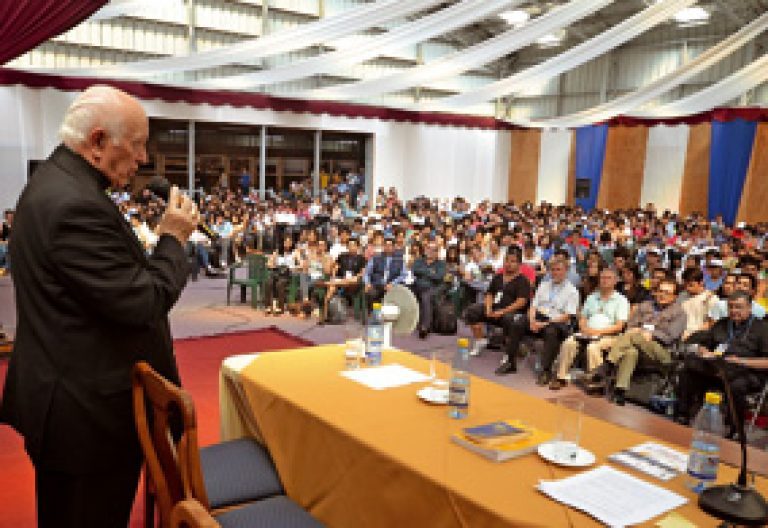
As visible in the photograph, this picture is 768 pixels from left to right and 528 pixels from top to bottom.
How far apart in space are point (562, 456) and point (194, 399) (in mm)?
3170

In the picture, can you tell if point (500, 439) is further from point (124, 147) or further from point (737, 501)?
point (124, 147)

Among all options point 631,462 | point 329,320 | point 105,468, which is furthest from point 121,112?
point 329,320

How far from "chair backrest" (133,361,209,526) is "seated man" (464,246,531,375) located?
4.14 m

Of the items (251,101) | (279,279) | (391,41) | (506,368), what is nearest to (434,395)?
(506,368)

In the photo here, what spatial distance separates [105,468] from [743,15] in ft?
53.6

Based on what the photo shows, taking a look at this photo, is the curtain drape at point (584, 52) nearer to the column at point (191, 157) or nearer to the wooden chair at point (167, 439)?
the column at point (191, 157)

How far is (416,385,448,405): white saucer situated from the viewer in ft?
→ 7.60

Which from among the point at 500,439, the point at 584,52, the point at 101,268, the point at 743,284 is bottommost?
the point at 500,439

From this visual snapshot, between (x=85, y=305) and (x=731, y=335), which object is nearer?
(x=85, y=305)

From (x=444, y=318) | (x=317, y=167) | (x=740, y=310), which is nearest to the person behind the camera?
(x=740, y=310)

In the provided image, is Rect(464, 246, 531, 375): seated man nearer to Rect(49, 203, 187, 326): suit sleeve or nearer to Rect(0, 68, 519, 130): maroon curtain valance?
Rect(49, 203, 187, 326): suit sleeve

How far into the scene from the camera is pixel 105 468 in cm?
157

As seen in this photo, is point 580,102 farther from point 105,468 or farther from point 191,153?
→ point 105,468

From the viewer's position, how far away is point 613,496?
1.66m
